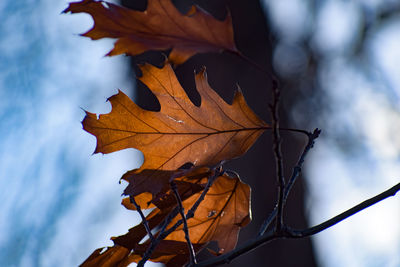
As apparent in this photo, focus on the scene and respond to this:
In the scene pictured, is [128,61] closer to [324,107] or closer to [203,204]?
[324,107]

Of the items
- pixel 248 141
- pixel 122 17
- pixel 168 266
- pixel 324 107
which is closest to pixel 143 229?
pixel 168 266

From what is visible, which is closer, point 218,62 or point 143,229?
point 143,229

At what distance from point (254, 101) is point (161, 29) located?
1678 millimetres

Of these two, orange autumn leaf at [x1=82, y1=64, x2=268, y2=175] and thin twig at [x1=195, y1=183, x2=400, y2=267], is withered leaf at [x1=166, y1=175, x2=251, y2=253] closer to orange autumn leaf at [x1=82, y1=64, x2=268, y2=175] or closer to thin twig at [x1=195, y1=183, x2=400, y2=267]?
orange autumn leaf at [x1=82, y1=64, x2=268, y2=175]

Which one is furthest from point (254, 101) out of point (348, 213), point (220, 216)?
point (348, 213)

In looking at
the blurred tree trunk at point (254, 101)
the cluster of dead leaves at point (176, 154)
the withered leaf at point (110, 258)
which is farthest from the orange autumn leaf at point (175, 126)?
the blurred tree trunk at point (254, 101)

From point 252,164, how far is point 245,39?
71 cm

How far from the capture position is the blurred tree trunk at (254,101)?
6.48 feet

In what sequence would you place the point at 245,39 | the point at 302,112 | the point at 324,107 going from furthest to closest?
the point at 324,107
the point at 302,112
the point at 245,39

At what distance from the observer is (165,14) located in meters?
0.53

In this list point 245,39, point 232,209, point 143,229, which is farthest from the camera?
point 245,39

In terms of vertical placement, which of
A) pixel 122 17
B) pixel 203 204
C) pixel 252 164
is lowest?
pixel 203 204

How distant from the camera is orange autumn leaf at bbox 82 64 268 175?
722 millimetres

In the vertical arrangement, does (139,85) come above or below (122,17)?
above
